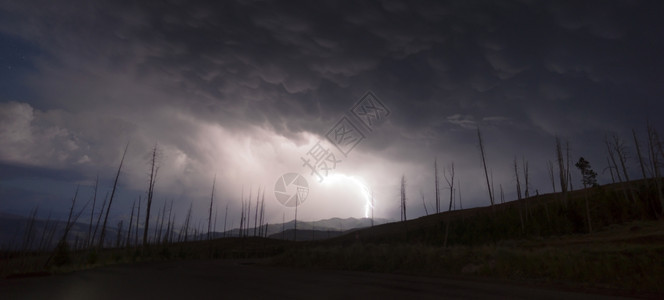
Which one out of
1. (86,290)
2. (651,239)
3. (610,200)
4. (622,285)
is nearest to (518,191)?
(610,200)

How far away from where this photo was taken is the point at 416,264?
2162cm

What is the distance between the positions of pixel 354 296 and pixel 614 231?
32.6 metres

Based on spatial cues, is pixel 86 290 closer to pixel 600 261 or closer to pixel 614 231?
pixel 600 261

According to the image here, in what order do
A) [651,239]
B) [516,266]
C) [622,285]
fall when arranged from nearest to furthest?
1. [622,285]
2. [516,266]
3. [651,239]

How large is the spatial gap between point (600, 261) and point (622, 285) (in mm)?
2193

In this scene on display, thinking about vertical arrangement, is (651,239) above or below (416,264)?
above

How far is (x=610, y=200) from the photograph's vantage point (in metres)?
37.8

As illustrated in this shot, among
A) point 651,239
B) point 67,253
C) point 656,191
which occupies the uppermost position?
point 656,191

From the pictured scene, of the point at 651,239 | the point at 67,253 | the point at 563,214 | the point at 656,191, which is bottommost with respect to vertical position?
the point at 67,253

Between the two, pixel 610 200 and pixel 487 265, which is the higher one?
pixel 610 200

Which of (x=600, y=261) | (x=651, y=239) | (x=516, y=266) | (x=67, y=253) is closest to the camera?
(x=600, y=261)

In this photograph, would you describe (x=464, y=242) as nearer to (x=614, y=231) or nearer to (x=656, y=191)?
(x=614, y=231)

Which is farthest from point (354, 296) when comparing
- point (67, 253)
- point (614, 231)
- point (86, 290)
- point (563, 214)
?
point (563, 214)

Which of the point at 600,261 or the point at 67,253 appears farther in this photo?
the point at 67,253
